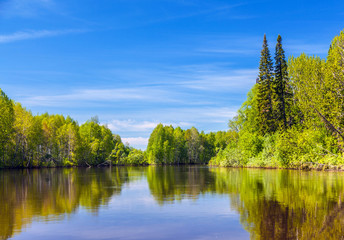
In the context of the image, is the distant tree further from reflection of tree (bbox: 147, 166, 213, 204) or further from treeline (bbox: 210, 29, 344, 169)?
treeline (bbox: 210, 29, 344, 169)

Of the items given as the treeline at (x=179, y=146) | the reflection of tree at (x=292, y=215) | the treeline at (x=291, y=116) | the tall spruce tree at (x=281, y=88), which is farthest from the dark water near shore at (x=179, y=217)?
the treeline at (x=179, y=146)

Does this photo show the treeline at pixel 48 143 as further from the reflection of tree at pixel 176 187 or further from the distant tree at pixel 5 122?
the reflection of tree at pixel 176 187

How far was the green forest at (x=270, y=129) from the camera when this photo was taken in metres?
46.2

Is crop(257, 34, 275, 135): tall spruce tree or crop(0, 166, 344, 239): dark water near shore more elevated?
crop(257, 34, 275, 135): tall spruce tree

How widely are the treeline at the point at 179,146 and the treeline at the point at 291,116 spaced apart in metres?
61.9

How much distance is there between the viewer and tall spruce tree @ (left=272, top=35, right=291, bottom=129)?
216 ft

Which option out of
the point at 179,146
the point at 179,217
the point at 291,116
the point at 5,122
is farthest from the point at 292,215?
the point at 179,146

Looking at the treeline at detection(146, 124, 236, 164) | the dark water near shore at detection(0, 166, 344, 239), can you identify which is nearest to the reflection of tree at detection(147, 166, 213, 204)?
the dark water near shore at detection(0, 166, 344, 239)

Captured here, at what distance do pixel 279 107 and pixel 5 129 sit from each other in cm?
5862

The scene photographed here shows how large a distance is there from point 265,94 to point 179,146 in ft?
287

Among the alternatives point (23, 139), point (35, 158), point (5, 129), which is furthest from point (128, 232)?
point (35, 158)

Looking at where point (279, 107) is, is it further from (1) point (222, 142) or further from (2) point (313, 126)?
(1) point (222, 142)

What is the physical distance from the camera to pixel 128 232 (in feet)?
39.6

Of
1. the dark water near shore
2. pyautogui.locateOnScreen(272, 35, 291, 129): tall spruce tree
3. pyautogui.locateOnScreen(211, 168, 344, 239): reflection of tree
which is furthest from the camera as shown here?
pyautogui.locateOnScreen(272, 35, 291, 129): tall spruce tree
